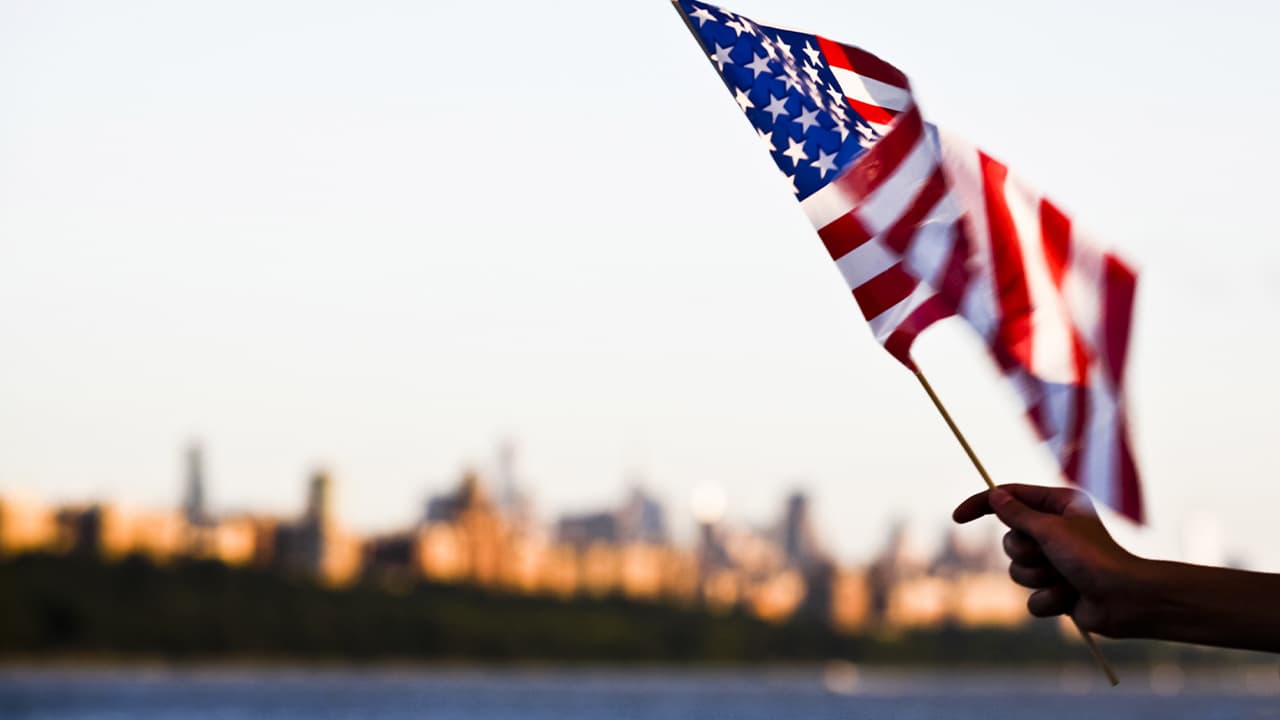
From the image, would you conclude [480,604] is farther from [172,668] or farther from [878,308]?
[878,308]

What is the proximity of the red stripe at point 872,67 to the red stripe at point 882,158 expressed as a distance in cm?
17

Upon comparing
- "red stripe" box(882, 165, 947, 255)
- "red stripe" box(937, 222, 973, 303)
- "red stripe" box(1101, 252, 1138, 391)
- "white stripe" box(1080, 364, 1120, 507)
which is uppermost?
"red stripe" box(882, 165, 947, 255)

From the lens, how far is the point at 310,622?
175m

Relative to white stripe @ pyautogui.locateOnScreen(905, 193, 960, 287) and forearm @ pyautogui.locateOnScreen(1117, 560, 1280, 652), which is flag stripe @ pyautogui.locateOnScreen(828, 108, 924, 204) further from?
forearm @ pyautogui.locateOnScreen(1117, 560, 1280, 652)

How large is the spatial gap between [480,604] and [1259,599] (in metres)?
180

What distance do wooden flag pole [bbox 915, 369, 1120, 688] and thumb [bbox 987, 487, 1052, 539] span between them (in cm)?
4

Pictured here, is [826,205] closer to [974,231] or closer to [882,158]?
[882,158]

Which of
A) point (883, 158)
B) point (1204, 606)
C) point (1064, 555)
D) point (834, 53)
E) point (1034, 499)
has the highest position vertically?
point (834, 53)

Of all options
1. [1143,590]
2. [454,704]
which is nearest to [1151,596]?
[1143,590]

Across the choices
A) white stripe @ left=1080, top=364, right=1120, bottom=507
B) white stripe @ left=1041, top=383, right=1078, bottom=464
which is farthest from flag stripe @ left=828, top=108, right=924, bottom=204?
white stripe @ left=1080, top=364, right=1120, bottom=507

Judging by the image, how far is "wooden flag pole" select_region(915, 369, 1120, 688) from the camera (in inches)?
145

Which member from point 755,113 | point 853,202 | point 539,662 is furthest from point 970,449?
point 539,662

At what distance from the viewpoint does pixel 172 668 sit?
164 meters

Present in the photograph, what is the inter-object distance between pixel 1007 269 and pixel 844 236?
0.66 m
